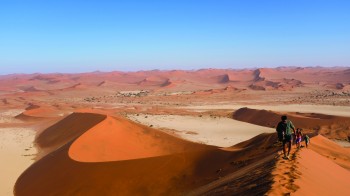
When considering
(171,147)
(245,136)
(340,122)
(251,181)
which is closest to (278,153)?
(251,181)

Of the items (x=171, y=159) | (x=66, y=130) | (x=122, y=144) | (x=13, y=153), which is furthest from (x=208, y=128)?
(x=171, y=159)

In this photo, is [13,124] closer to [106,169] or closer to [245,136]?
[245,136]

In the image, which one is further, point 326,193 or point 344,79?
point 344,79

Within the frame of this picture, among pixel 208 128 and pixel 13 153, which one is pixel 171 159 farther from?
pixel 208 128

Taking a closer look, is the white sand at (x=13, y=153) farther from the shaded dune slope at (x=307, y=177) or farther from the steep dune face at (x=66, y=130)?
the shaded dune slope at (x=307, y=177)

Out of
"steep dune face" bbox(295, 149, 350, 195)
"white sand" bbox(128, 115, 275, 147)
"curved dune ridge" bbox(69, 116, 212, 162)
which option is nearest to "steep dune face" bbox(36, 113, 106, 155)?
"curved dune ridge" bbox(69, 116, 212, 162)

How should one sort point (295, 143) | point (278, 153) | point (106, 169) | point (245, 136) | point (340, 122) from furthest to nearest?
1. point (340, 122)
2. point (245, 136)
3. point (106, 169)
4. point (295, 143)
5. point (278, 153)

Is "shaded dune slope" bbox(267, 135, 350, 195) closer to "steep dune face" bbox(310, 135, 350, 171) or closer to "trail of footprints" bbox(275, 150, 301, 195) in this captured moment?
"trail of footprints" bbox(275, 150, 301, 195)

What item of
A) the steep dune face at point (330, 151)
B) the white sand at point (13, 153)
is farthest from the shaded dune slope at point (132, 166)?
the steep dune face at point (330, 151)
